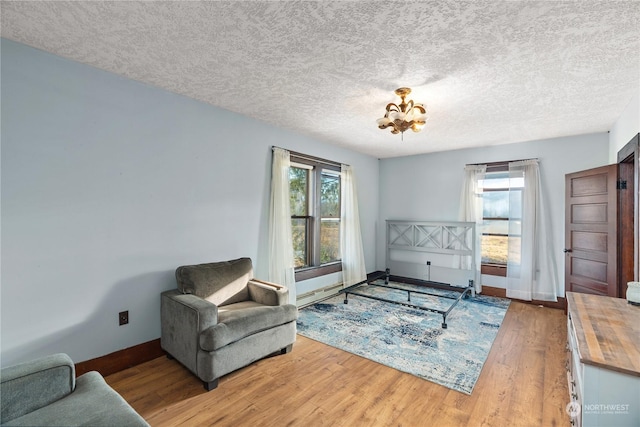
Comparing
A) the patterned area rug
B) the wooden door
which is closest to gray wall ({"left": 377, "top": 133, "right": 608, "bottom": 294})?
the wooden door

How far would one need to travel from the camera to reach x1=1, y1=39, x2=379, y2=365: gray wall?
6.64ft

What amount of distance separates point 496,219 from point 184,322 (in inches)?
191

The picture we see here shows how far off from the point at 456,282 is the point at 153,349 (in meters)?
4.66

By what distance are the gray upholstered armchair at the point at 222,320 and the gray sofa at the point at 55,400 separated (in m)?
0.79

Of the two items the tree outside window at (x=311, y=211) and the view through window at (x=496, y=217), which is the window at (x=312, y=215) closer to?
the tree outside window at (x=311, y=211)

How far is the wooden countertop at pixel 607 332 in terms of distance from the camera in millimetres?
1247

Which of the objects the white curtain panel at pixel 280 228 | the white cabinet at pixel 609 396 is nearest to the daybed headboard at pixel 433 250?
the white curtain panel at pixel 280 228

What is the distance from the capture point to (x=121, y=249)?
8.18 feet

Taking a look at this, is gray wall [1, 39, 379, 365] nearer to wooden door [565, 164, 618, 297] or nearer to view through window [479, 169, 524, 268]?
view through window [479, 169, 524, 268]

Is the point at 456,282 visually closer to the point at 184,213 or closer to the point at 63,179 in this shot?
the point at 184,213

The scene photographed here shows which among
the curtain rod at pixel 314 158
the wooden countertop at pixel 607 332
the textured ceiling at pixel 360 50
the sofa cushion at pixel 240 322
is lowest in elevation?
the sofa cushion at pixel 240 322

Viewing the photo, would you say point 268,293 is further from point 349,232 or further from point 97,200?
point 349,232

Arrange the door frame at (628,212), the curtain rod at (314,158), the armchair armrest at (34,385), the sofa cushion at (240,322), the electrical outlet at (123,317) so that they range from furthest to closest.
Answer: the curtain rod at (314,158), the door frame at (628,212), the electrical outlet at (123,317), the sofa cushion at (240,322), the armchair armrest at (34,385)

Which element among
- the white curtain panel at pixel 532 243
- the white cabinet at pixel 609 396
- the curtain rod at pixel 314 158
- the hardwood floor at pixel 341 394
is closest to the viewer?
the white cabinet at pixel 609 396
